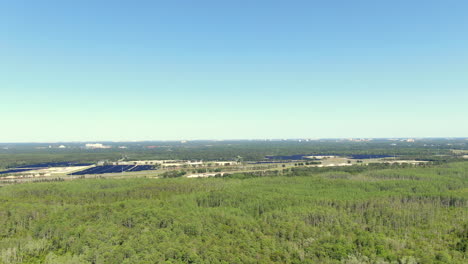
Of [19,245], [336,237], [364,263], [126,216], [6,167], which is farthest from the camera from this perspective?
[6,167]

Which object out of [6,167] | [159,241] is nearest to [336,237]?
[159,241]

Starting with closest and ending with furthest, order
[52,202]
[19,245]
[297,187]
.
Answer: [19,245] < [52,202] < [297,187]

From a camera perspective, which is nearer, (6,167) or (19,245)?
(19,245)

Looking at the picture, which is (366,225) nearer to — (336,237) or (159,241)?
(336,237)

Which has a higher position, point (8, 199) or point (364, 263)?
point (8, 199)

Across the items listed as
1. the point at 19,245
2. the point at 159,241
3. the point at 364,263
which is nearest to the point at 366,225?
the point at 364,263

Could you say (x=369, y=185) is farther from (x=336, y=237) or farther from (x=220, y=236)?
(x=220, y=236)
